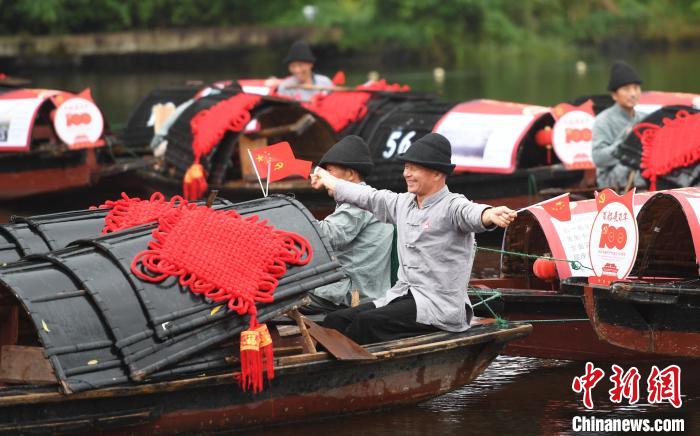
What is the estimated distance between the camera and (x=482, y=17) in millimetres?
40781

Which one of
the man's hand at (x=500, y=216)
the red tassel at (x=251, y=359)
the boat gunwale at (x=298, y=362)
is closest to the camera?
the boat gunwale at (x=298, y=362)

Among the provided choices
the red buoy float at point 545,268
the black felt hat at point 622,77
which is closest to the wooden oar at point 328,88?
the black felt hat at point 622,77

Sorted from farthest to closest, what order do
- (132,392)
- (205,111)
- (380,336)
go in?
(205,111)
(380,336)
(132,392)

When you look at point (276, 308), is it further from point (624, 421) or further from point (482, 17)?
point (482, 17)

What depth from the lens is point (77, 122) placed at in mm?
14070

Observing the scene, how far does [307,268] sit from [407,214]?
0.60m

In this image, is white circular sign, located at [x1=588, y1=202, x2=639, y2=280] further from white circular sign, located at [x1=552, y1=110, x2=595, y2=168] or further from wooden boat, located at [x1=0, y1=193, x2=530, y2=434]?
white circular sign, located at [x1=552, y1=110, x2=595, y2=168]

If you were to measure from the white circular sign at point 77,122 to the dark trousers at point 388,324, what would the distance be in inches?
310

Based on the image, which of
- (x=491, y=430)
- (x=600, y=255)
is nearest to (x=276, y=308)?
(x=491, y=430)

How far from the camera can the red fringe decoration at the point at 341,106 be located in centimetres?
1333

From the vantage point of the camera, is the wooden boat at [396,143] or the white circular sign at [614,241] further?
the wooden boat at [396,143]

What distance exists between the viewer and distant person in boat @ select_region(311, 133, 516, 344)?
21.4 ft

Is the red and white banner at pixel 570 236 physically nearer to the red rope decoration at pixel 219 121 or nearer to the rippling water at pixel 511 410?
the rippling water at pixel 511 410

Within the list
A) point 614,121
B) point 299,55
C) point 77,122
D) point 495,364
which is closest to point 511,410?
point 495,364
